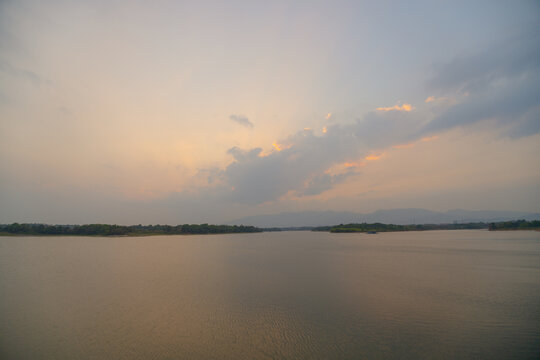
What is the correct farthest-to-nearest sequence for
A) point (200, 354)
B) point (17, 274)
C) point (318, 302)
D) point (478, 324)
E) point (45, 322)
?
point (17, 274) → point (318, 302) → point (45, 322) → point (478, 324) → point (200, 354)

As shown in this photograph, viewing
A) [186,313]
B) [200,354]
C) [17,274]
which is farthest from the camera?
[17,274]

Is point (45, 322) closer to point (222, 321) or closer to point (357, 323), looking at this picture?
point (222, 321)

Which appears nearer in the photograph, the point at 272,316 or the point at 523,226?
the point at 272,316

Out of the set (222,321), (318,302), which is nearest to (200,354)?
(222,321)

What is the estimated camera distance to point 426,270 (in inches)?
936

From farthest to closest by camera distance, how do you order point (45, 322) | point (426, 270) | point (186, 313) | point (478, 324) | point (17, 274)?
point (426, 270) → point (17, 274) → point (186, 313) → point (45, 322) → point (478, 324)

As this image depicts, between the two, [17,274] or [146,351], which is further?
[17,274]

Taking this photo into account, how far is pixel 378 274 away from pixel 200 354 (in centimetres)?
1833

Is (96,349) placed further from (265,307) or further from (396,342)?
(396,342)

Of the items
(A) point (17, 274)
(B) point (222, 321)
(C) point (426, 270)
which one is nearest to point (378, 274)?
(C) point (426, 270)

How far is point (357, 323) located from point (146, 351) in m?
8.46

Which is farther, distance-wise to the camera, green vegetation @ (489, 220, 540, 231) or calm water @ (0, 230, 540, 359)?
green vegetation @ (489, 220, 540, 231)

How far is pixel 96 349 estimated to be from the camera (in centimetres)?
903

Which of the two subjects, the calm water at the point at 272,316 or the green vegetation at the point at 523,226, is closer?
the calm water at the point at 272,316
